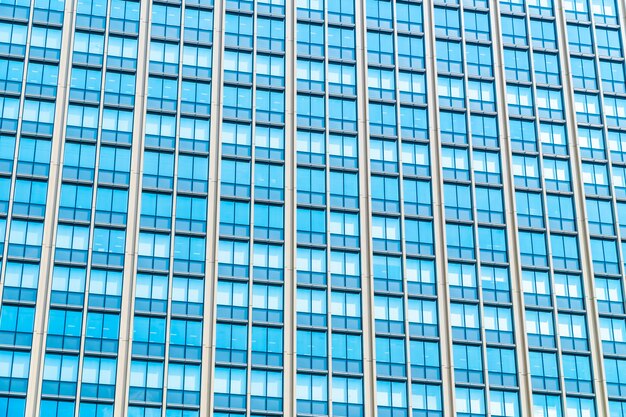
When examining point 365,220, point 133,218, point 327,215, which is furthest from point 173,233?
point 365,220

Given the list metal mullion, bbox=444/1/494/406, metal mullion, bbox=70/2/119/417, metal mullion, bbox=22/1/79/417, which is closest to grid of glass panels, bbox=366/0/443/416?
metal mullion, bbox=444/1/494/406

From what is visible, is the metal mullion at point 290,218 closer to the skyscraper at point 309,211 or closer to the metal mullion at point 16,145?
the skyscraper at point 309,211

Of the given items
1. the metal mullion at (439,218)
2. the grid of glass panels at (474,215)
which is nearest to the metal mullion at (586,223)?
the grid of glass panels at (474,215)

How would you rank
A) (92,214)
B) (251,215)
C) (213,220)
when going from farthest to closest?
(251,215) → (213,220) → (92,214)

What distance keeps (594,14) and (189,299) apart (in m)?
33.9

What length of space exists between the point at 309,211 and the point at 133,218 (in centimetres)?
1018

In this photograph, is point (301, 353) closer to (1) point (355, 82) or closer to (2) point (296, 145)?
(2) point (296, 145)

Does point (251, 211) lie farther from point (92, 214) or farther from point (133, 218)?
point (92, 214)

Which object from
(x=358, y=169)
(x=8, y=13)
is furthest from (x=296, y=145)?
(x=8, y=13)

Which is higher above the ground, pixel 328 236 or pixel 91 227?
pixel 328 236

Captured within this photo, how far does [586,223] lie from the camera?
3196 inches

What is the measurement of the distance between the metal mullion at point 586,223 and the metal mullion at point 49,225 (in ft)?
100.0

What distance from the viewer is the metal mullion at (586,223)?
76.6m

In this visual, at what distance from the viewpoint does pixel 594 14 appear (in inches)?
3497
